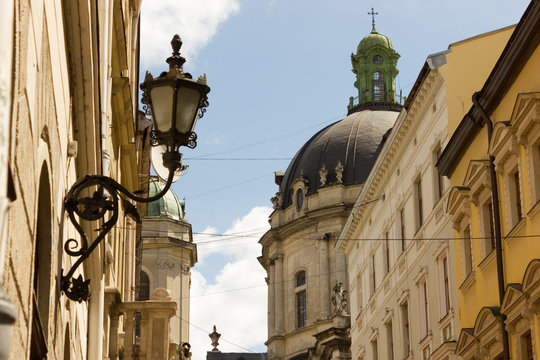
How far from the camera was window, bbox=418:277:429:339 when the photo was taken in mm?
26281

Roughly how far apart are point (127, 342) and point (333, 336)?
32973 millimetres

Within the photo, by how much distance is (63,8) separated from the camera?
304 inches

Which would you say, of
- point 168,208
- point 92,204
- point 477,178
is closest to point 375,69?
point 168,208

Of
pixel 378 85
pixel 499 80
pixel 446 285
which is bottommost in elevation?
pixel 446 285

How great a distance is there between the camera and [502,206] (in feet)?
64.4

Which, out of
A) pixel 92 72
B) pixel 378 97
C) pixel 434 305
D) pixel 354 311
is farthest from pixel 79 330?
pixel 378 97

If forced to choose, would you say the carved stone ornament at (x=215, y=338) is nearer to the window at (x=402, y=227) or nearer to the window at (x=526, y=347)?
the window at (x=402, y=227)

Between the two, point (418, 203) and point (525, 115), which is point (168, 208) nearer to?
point (418, 203)

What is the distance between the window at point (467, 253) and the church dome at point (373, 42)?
194 ft

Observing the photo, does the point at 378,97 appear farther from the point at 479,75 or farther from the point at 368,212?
the point at 479,75

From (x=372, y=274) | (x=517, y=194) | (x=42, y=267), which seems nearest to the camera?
(x=42, y=267)

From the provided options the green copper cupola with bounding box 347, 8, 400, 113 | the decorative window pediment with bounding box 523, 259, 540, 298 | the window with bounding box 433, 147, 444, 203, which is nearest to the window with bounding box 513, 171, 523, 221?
the decorative window pediment with bounding box 523, 259, 540, 298

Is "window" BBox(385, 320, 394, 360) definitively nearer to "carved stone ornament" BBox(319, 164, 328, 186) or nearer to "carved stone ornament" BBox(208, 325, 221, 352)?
"carved stone ornament" BBox(319, 164, 328, 186)

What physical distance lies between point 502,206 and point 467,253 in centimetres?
290
